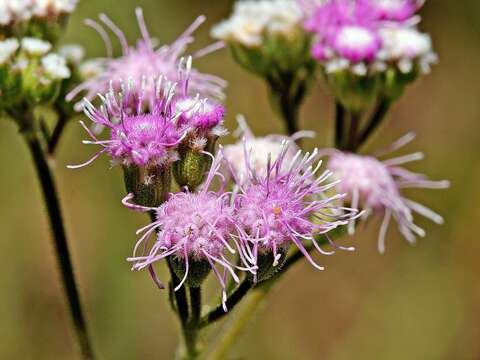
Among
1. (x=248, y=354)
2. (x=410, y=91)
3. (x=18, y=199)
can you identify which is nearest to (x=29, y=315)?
(x=18, y=199)

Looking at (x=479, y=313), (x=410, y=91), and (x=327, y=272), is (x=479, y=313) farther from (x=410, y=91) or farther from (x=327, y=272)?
(x=410, y=91)

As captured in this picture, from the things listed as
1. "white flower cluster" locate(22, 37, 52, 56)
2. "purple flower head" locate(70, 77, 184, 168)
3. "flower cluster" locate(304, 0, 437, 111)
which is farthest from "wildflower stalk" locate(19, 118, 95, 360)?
"flower cluster" locate(304, 0, 437, 111)

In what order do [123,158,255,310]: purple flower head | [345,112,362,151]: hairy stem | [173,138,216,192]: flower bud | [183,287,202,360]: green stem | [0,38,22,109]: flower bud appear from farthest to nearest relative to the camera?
[345,112,362,151]: hairy stem, [0,38,22,109]: flower bud, [183,287,202,360]: green stem, [173,138,216,192]: flower bud, [123,158,255,310]: purple flower head

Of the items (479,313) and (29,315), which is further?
(479,313)

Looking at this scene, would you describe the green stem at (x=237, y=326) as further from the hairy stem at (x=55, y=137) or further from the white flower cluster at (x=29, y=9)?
the white flower cluster at (x=29, y=9)

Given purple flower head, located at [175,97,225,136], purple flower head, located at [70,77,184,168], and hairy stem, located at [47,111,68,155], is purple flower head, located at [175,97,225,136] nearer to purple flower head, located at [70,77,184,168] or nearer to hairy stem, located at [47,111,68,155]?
purple flower head, located at [70,77,184,168]

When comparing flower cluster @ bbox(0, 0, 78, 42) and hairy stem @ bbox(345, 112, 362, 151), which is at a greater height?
flower cluster @ bbox(0, 0, 78, 42)
